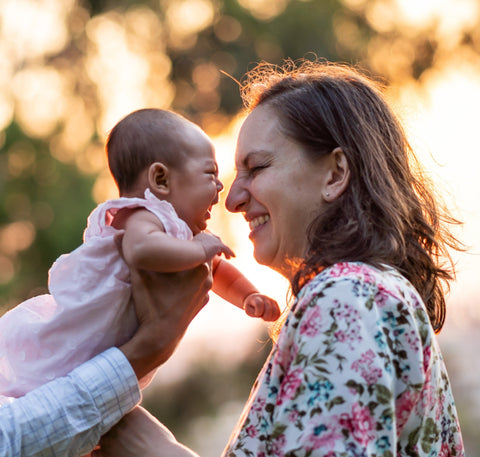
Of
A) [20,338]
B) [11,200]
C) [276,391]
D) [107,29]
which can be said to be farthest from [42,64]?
[276,391]

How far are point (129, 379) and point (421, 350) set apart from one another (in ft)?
2.00

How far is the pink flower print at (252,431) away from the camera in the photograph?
3.96 ft

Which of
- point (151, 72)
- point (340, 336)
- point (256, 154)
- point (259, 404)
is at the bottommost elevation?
point (259, 404)

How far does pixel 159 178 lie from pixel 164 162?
4 centimetres

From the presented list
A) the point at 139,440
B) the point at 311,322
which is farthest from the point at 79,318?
the point at 311,322

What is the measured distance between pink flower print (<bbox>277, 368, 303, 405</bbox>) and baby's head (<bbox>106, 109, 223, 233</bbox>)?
0.60 metres

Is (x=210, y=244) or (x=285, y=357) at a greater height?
(x=210, y=244)

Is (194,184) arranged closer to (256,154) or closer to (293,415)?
(256,154)

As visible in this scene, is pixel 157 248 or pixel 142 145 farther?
pixel 142 145

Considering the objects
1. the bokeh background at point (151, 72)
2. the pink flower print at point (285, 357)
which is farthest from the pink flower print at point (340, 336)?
the bokeh background at point (151, 72)

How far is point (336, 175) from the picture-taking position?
1469 mm

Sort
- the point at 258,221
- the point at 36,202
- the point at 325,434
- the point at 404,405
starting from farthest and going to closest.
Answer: the point at 36,202 < the point at 258,221 < the point at 404,405 < the point at 325,434

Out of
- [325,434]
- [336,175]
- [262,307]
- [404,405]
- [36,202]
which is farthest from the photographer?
[36,202]

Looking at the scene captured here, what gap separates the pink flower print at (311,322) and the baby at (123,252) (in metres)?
0.40
